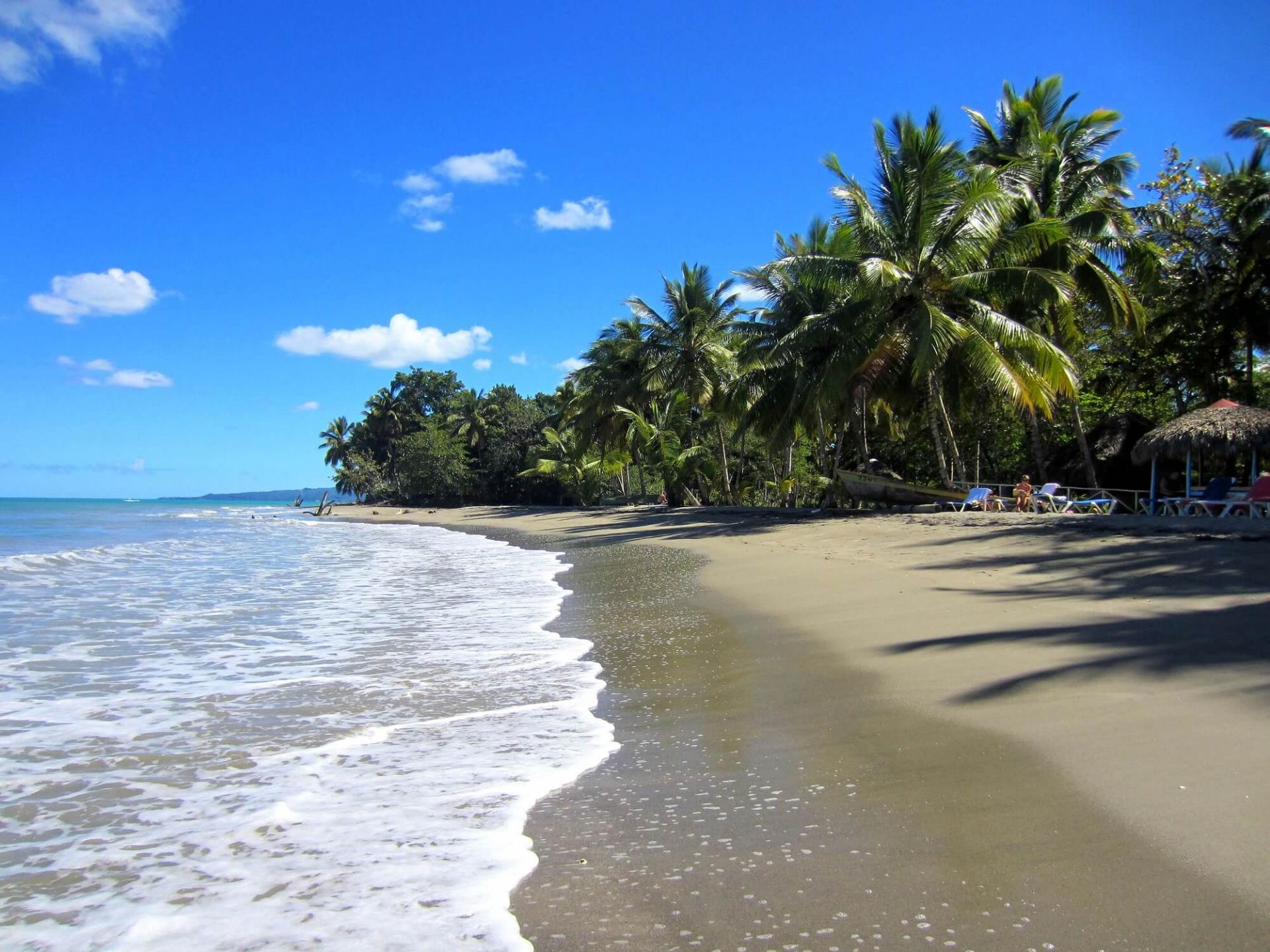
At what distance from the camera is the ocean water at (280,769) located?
2.56m

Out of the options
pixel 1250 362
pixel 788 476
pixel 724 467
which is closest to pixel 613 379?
pixel 724 467

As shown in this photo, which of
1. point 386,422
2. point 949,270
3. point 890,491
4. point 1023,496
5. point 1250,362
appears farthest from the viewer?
point 386,422

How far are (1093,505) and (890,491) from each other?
13.9ft

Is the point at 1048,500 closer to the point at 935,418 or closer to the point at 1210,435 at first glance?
the point at 1210,435

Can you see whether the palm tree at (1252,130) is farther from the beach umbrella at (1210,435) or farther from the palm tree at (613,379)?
the palm tree at (613,379)

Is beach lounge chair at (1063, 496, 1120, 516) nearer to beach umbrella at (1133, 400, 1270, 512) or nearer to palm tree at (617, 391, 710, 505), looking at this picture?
beach umbrella at (1133, 400, 1270, 512)

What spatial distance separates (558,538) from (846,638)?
16351 mm

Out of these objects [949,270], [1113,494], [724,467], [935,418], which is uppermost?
[949,270]

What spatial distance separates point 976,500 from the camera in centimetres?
1628

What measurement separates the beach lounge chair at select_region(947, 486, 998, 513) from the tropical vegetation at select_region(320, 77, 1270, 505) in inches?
61.4

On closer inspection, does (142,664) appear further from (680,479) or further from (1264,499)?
(680,479)

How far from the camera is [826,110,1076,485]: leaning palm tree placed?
16594 mm

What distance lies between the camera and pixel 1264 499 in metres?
12.7

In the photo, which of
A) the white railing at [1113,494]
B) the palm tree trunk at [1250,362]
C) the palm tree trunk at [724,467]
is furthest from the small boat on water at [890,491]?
the palm tree trunk at [724,467]
